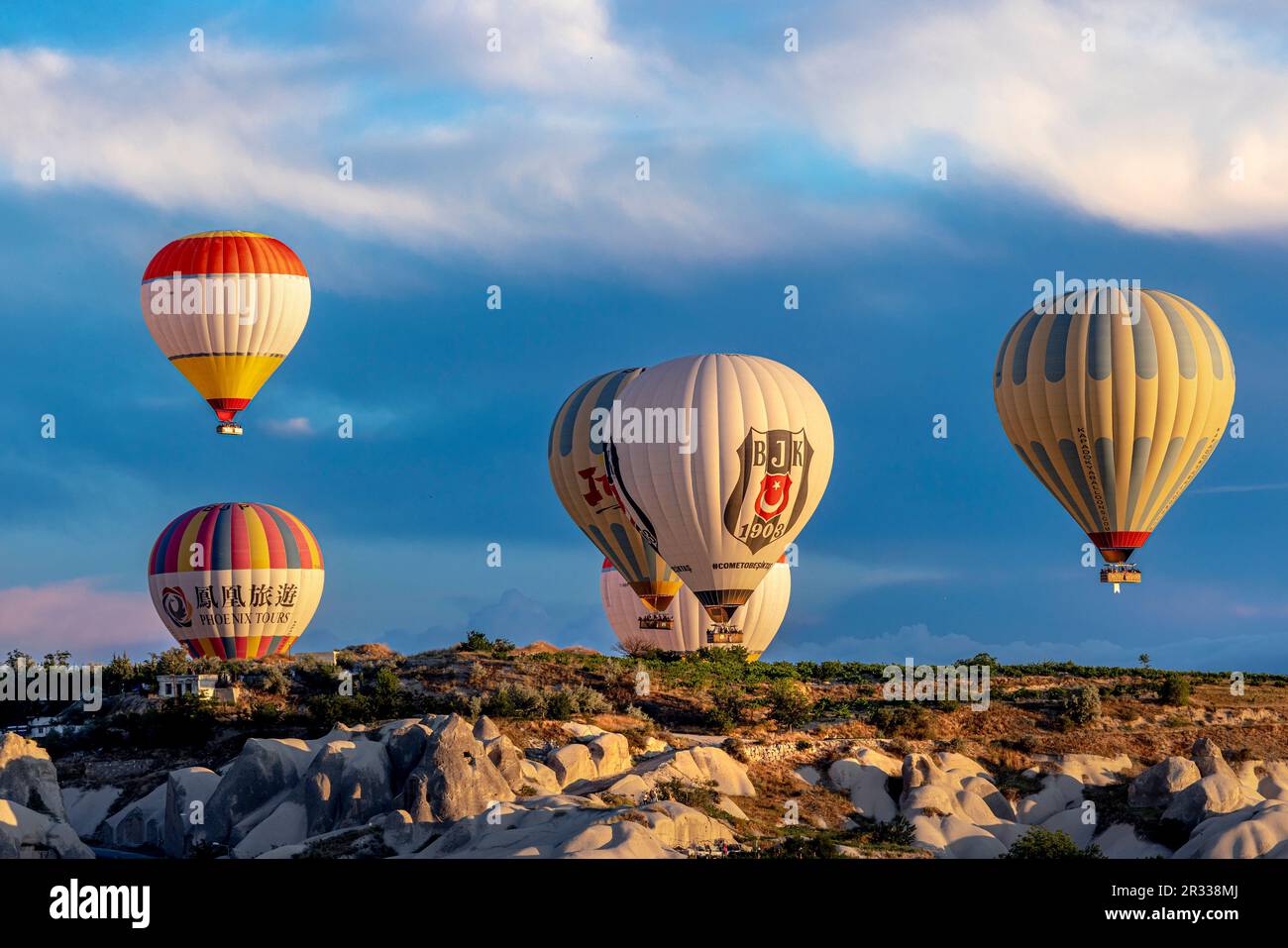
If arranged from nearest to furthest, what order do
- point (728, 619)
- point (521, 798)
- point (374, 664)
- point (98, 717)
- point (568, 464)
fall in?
1. point (521, 798)
2. point (98, 717)
3. point (374, 664)
4. point (728, 619)
5. point (568, 464)

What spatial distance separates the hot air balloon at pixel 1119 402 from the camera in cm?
7838

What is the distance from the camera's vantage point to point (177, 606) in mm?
87000

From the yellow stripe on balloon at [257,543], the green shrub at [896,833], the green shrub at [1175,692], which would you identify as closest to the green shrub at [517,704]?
the green shrub at [896,833]

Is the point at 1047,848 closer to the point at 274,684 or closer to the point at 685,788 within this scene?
the point at 685,788

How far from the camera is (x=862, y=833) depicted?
56.2 metres

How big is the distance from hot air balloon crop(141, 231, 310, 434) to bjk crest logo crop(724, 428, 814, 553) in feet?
81.1

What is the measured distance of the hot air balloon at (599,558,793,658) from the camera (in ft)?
325

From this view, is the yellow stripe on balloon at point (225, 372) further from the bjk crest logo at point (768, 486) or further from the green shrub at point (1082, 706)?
the green shrub at point (1082, 706)

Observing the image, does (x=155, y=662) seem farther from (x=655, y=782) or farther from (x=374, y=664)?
(x=655, y=782)

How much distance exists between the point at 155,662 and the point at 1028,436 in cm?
3679

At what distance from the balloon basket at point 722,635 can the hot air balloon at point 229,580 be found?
2058cm

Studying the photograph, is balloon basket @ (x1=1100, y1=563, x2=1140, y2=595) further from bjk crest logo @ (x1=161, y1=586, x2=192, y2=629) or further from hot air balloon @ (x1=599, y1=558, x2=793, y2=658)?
bjk crest logo @ (x1=161, y1=586, x2=192, y2=629)

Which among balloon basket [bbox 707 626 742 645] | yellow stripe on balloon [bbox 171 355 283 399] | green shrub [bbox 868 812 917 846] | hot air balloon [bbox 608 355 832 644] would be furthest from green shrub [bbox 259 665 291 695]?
yellow stripe on balloon [bbox 171 355 283 399]
